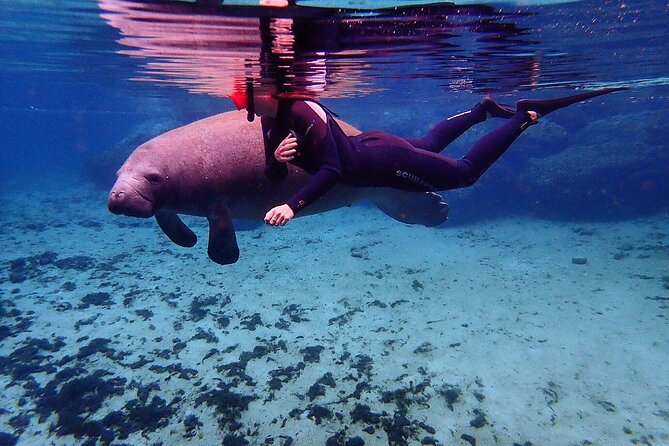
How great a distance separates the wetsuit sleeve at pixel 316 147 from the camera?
13.0 feet

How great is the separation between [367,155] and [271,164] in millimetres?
1149

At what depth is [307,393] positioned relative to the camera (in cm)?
604

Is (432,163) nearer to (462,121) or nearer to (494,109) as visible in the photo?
(462,121)

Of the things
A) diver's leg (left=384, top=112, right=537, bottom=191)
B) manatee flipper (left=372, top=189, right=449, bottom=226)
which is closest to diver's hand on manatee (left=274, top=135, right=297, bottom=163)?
diver's leg (left=384, top=112, right=537, bottom=191)

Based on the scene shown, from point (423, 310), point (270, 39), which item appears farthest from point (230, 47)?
point (423, 310)

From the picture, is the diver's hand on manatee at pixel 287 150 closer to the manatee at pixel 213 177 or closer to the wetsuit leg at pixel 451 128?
the manatee at pixel 213 177

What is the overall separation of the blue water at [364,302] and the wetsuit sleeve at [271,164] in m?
2.84

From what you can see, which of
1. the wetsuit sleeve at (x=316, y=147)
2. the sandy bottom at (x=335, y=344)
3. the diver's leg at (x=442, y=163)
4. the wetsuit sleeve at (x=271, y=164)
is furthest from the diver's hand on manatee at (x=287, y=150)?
the sandy bottom at (x=335, y=344)

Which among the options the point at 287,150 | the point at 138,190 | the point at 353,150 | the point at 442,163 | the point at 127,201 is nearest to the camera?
the point at 287,150

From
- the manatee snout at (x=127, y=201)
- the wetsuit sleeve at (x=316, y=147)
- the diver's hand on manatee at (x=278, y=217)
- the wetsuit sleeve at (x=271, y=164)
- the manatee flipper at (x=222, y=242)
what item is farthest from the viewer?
the manatee flipper at (x=222, y=242)

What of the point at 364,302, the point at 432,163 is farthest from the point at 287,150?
the point at 364,302

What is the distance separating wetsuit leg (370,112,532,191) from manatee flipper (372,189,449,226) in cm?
143

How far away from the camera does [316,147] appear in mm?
4137

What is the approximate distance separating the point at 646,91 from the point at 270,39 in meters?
19.5
